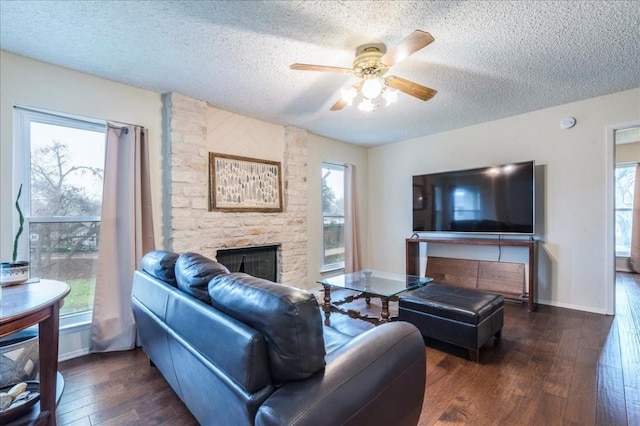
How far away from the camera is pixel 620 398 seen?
1.78m

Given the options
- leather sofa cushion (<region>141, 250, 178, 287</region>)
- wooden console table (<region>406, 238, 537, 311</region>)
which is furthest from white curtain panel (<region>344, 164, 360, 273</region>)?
leather sofa cushion (<region>141, 250, 178, 287</region>)

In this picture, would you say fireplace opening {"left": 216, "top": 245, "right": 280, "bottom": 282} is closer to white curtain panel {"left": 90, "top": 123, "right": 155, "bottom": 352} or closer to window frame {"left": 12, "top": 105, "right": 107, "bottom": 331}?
white curtain panel {"left": 90, "top": 123, "right": 155, "bottom": 352}

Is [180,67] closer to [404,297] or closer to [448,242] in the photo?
[404,297]

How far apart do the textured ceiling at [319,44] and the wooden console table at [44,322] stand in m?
1.68

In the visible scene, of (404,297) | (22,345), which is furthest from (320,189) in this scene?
(22,345)

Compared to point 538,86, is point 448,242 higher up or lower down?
lower down

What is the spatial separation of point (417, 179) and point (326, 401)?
157 inches

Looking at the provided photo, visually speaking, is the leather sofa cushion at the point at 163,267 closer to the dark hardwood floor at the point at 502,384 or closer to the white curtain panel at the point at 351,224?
the dark hardwood floor at the point at 502,384

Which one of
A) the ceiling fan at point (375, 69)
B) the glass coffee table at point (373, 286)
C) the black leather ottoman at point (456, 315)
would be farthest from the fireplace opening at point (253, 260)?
the ceiling fan at point (375, 69)

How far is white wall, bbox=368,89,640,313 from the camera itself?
3.18m

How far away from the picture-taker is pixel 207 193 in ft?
10.6

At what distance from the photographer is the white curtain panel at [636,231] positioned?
534cm

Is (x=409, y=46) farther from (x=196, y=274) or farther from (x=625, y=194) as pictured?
(x=625, y=194)

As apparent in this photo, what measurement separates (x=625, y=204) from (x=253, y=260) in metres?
7.14
